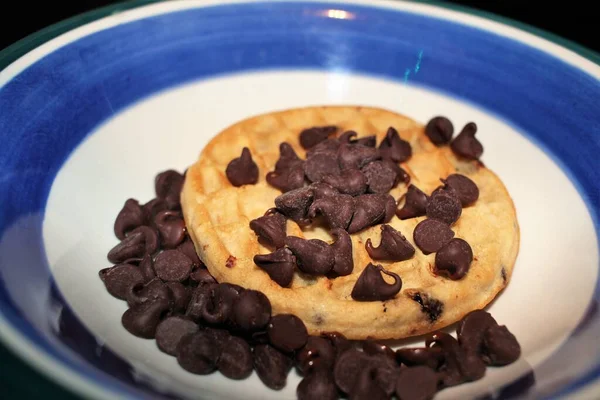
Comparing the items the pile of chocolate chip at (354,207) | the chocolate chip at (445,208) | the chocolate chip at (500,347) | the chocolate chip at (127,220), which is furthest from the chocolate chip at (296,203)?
the chocolate chip at (500,347)

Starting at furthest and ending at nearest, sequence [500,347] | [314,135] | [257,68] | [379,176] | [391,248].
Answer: [257,68], [314,135], [379,176], [391,248], [500,347]

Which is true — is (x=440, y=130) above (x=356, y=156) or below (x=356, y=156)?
above

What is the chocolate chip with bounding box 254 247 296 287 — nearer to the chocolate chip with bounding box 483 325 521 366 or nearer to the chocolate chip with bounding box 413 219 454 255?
the chocolate chip with bounding box 413 219 454 255

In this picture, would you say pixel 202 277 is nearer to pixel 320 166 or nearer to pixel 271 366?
pixel 271 366

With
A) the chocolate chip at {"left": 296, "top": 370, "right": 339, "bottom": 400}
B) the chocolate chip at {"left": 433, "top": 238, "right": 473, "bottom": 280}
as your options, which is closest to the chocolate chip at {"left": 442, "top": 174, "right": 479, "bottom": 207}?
the chocolate chip at {"left": 433, "top": 238, "right": 473, "bottom": 280}

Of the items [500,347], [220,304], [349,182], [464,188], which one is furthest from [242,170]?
[500,347]

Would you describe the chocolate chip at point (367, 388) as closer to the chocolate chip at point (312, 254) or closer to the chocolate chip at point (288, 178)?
the chocolate chip at point (312, 254)
